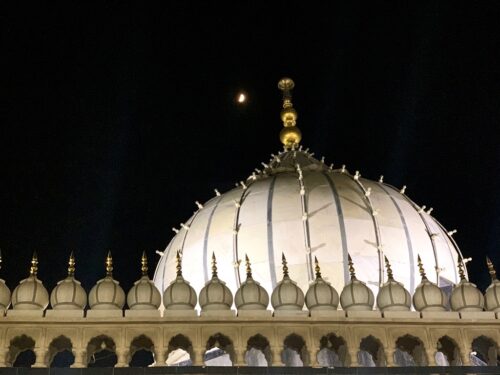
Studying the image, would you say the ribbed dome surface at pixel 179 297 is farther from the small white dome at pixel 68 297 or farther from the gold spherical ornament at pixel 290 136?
the gold spherical ornament at pixel 290 136

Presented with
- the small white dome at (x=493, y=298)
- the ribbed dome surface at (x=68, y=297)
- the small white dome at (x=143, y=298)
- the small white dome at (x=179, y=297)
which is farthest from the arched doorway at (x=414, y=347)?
the ribbed dome surface at (x=68, y=297)

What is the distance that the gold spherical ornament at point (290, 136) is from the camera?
70.6 ft

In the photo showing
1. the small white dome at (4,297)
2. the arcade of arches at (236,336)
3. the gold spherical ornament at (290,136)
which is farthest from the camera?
the gold spherical ornament at (290,136)

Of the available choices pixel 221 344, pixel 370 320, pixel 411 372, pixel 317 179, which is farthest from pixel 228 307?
pixel 317 179

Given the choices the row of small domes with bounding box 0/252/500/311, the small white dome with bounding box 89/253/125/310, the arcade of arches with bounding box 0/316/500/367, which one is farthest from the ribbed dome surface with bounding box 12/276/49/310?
the small white dome with bounding box 89/253/125/310

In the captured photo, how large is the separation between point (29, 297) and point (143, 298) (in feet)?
5.38

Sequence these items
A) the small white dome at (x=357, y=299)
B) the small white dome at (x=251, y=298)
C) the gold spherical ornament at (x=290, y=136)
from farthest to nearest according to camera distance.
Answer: the gold spherical ornament at (x=290, y=136)
the small white dome at (x=357, y=299)
the small white dome at (x=251, y=298)

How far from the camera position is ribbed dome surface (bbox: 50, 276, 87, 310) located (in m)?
10.3

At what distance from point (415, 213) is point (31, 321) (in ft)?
30.8

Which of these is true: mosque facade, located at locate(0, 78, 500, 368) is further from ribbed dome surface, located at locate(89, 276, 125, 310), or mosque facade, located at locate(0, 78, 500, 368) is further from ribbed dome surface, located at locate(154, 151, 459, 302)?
ribbed dome surface, located at locate(154, 151, 459, 302)

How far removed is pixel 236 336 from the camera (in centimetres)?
1022

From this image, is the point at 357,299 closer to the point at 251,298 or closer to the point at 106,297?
the point at 251,298

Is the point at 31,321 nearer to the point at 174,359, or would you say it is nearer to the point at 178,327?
the point at 178,327

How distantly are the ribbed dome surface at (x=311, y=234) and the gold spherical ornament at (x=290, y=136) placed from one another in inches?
171
